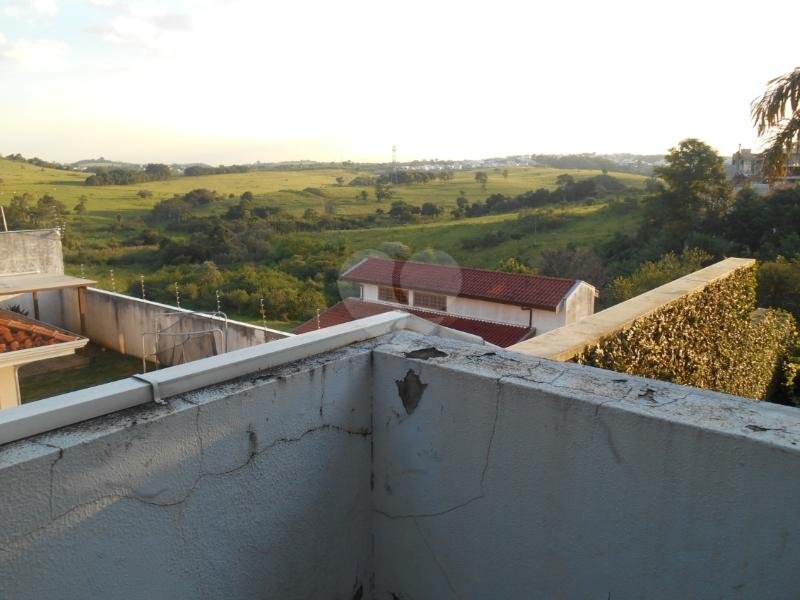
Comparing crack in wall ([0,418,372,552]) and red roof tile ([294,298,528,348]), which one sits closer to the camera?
crack in wall ([0,418,372,552])

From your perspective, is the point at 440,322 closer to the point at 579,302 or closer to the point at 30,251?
the point at 579,302

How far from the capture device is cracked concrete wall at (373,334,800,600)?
1450mm

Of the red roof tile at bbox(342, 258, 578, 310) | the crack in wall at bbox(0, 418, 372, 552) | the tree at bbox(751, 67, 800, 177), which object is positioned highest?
the tree at bbox(751, 67, 800, 177)

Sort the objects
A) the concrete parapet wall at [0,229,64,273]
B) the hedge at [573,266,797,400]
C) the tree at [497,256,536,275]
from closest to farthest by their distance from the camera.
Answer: the hedge at [573,266,797,400]
the concrete parapet wall at [0,229,64,273]
the tree at [497,256,536,275]

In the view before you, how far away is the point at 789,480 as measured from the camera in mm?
1383

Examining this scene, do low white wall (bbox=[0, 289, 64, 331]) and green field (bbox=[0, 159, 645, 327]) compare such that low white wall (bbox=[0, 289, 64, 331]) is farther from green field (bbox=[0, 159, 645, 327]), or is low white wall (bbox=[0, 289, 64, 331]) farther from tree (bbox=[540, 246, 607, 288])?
tree (bbox=[540, 246, 607, 288])

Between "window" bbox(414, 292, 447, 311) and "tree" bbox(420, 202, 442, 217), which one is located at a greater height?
"tree" bbox(420, 202, 442, 217)

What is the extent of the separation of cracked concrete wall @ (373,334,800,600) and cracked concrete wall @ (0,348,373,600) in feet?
0.58

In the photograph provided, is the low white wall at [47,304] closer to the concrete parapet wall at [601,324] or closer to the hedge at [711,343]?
the concrete parapet wall at [601,324]

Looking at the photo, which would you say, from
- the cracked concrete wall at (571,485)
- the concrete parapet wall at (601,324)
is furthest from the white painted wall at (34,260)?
the cracked concrete wall at (571,485)

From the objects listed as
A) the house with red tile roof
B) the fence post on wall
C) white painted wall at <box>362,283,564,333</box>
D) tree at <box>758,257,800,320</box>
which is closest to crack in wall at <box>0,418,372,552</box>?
tree at <box>758,257,800,320</box>

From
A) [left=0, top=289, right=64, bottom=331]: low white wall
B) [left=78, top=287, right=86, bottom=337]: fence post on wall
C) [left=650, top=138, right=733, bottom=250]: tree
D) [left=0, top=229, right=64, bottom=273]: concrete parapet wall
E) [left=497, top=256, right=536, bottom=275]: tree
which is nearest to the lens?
[left=0, top=229, right=64, bottom=273]: concrete parapet wall

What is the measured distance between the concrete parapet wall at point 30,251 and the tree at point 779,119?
1306 cm

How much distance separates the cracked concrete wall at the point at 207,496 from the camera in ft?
4.47
